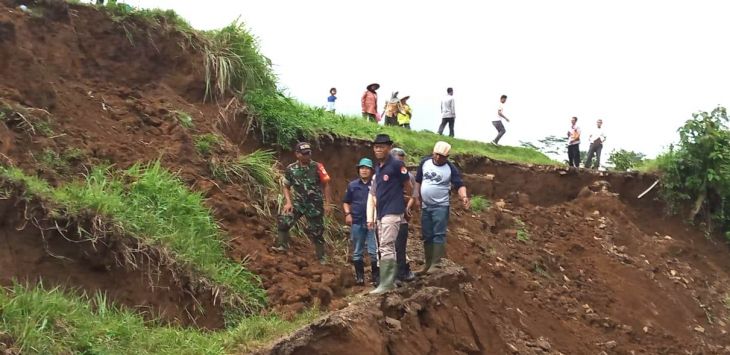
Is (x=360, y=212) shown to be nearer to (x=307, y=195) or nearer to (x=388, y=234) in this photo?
(x=307, y=195)

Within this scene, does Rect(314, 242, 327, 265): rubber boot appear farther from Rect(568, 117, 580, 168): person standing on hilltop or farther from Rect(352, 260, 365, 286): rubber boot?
Rect(568, 117, 580, 168): person standing on hilltop

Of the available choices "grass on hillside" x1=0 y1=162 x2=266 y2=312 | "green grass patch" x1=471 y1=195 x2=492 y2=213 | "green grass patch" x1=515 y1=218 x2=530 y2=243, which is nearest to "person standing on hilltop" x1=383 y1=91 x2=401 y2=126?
"green grass patch" x1=471 y1=195 x2=492 y2=213

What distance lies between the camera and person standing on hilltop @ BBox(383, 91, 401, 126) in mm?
16266

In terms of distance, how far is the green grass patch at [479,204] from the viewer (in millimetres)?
12426

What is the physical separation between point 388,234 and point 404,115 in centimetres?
932

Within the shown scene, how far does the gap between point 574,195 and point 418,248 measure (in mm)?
5595

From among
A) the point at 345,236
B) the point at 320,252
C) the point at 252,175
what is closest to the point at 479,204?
the point at 345,236

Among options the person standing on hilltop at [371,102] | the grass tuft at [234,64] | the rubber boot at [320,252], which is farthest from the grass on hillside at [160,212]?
the person standing on hilltop at [371,102]

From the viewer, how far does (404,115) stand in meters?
16.1

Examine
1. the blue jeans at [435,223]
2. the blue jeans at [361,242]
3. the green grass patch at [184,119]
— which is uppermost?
the green grass patch at [184,119]

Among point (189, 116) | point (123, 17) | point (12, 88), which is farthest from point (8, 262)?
point (123, 17)

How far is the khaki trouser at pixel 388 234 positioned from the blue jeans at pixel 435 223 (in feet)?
2.06

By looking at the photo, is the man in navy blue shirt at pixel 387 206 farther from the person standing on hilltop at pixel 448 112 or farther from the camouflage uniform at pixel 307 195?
the person standing on hilltop at pixel 448 112

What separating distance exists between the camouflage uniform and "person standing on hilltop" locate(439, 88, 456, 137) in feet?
28.1
